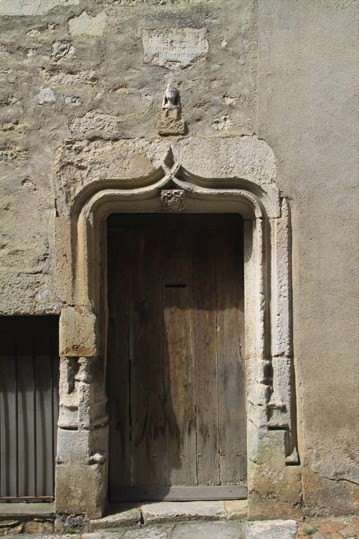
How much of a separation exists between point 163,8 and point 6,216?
5.24 ft

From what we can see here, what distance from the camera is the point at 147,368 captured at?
3.63m

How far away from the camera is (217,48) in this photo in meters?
3.41

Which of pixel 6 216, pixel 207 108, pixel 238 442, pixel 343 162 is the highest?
pixel 207 108

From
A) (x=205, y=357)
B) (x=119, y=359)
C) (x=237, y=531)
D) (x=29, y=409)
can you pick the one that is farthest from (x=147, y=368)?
(x=237, y=531)

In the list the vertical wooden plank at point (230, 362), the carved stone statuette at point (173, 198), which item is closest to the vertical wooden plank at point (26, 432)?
the vertical wooden plank at point (230, 362)

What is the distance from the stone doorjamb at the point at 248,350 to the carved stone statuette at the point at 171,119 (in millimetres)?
139

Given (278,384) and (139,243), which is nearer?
(278,384)

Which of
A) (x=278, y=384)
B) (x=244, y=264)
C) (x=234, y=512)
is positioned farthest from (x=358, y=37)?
(x=234, y=512)

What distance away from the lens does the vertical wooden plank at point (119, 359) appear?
11.8 ft

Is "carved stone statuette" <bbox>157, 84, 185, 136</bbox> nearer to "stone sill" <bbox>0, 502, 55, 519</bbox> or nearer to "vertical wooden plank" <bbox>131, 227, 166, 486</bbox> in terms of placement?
"vertical wooden plank" <bbox>131, 227, 166, 486</bbox>

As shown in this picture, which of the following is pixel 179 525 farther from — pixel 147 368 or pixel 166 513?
pixel 147 368

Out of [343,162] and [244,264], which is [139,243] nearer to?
[244,264]

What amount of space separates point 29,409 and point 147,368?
30.8 inches

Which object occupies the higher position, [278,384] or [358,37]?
[358,37]
